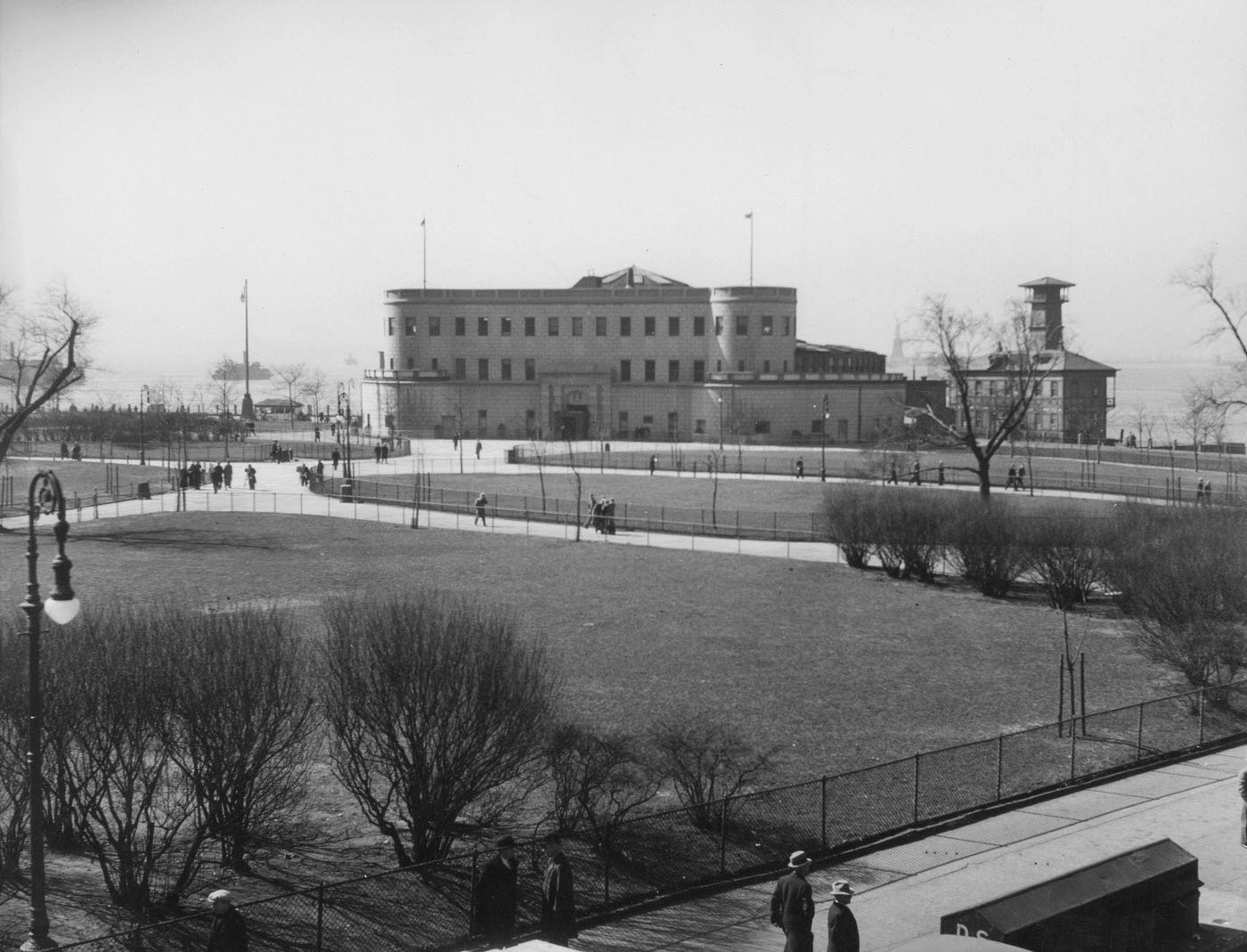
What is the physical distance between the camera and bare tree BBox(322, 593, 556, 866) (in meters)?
18.9

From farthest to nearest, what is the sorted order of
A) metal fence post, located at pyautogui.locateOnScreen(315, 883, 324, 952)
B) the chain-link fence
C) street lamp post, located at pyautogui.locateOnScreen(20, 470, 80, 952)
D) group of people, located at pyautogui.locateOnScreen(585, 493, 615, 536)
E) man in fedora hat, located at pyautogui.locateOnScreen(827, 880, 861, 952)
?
group of people, located at pyautogui.locateOnScreen(585, 493, 615, 536)
the chain-link fence
metal fence post, located at pyautogui.locateOnScreen(315, 883, 324, 952)
man in fedora hat, located at pyautogui.locateOnScreen(827, 880, 861, 952)
street lamp post, located at pyautogui.locateOnScreen(20, 470, 80, 952)

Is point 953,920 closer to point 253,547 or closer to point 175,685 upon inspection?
point 175,685

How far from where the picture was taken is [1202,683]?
30.5 m

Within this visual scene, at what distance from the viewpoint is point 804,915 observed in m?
14.5

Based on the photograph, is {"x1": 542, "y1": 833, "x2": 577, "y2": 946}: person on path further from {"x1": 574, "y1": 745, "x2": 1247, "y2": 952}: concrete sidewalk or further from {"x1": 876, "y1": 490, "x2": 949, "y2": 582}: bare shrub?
{"x1": 876, "y1": 490, "x2": 949, "y2": 582}: bare shrub

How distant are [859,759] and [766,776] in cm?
224

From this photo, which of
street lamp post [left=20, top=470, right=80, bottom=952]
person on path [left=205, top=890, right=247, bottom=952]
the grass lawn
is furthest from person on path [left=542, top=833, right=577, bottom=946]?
the grass lawn

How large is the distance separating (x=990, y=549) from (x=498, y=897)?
101 ft

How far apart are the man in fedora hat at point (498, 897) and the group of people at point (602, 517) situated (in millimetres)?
38367

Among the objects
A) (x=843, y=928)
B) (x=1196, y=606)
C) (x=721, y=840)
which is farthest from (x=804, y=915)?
(x=1196, y=606)

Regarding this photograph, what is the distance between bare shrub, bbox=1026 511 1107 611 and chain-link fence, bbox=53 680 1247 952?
41.8 ft

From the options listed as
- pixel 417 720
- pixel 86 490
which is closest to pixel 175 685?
pixel 417 720

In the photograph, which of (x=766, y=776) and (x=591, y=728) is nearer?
(x=766, y=776)

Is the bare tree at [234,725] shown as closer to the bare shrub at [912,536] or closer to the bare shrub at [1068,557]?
the bare shrub at [1068,557]
